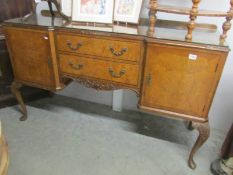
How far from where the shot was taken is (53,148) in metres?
1.66

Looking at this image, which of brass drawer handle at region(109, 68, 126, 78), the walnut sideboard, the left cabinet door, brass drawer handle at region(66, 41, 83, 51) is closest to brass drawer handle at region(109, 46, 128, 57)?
the walnut sideboard

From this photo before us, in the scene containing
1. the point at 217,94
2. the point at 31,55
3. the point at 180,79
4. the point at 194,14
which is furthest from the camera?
the point at 217,94

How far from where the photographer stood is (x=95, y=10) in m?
1.48

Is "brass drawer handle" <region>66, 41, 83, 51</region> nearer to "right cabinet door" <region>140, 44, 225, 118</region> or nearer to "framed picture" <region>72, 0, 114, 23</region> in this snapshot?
"framed picture" <region>72, 0, 114, 23</region>

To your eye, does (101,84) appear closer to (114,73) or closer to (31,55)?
(114,73)

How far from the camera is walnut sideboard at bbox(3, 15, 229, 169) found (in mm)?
1219

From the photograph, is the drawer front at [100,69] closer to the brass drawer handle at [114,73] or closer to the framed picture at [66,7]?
the brass drawer handle at [114,73]

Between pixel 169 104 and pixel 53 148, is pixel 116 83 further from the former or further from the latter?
pixel 53 148

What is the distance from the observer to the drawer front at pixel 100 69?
4.53 feet

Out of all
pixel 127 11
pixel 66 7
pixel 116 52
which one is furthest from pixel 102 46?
pixel 66 7

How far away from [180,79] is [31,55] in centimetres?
107

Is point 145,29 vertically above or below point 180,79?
above

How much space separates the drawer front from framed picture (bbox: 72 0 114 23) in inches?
11.5

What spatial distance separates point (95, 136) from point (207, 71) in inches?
40.6
